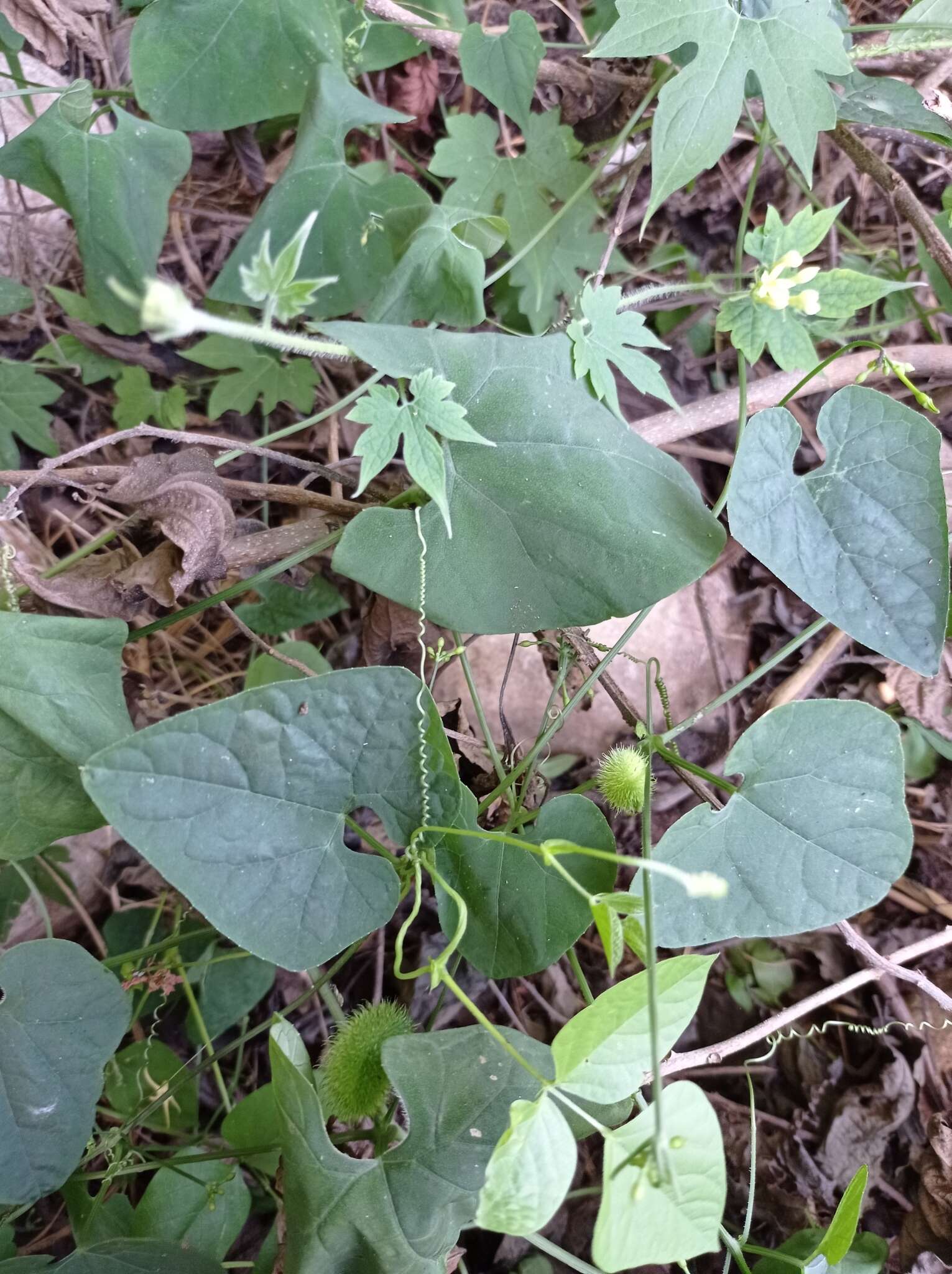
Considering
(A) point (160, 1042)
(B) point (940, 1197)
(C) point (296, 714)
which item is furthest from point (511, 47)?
(B) point (940, 1197)

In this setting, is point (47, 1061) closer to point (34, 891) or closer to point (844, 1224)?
point (34, 891)

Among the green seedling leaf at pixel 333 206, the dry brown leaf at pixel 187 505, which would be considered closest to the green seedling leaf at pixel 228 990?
the dry brown leaf at pixel 187 505

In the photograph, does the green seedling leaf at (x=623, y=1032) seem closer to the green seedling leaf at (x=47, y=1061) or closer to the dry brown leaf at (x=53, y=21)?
the green seedling leaf at (x=47, y=1061)

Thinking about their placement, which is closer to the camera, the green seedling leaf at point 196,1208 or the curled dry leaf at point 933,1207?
the green seedling leaf at point 196,1208

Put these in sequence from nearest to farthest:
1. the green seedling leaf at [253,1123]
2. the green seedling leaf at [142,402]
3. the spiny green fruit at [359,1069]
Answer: the spiny green fruit at [359,1069] < the green seedling leaf at [253,1123] < the green seedling leaf at [142,402]

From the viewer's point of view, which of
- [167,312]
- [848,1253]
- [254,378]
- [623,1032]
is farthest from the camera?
[254,378]

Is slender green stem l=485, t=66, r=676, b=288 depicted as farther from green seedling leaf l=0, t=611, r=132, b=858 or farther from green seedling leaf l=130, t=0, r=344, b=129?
green seedling leaf l=0, t=611, r=132, b=858

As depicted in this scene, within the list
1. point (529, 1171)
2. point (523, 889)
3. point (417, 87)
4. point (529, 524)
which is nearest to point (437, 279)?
point (529, 524)
